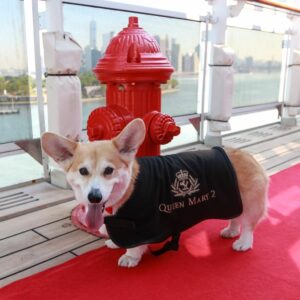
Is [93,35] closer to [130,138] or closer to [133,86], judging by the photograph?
[133,86]

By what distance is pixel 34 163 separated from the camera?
2479mm

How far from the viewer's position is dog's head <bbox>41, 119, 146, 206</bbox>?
1135 millimetres

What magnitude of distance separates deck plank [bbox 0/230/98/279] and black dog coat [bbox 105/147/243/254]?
13.1 inches

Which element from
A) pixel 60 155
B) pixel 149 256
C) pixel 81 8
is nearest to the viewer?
pixel 60 155

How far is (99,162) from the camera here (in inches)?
45.4

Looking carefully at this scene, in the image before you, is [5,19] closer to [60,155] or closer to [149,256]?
[60,155]

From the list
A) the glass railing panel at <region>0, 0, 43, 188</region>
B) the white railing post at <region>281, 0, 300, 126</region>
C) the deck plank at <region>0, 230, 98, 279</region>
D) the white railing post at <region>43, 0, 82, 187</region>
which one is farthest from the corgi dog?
the white railing post at <region>281, 0, 300, 126</region>

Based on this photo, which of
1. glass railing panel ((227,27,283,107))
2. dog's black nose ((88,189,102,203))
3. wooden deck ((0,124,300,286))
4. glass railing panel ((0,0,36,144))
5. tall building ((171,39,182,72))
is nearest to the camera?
dog's black nose ((88,189,102,203))

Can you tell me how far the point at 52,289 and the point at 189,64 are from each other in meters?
2.59

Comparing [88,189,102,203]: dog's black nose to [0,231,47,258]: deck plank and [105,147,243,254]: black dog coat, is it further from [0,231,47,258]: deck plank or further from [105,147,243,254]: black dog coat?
[0,231,47,258]: deck plank

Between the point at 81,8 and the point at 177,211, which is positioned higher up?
the point at 81,8

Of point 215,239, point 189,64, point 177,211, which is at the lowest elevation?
point 215,239

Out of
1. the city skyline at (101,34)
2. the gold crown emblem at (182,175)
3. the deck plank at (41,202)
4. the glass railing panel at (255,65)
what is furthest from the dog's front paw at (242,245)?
the glass railing panel at (255,65)

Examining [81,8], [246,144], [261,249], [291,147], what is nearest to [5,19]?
[81,8]
